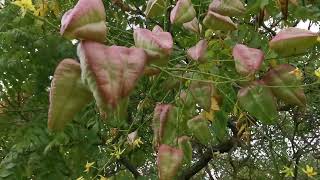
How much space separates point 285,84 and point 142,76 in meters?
0.39

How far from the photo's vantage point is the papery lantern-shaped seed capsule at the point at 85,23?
0.91 meters

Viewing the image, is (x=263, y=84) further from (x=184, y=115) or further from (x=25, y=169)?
(x=25, y=169)

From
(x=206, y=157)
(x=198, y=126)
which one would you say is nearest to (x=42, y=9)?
(x=198, y=126)

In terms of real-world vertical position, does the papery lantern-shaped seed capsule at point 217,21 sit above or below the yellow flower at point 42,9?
above

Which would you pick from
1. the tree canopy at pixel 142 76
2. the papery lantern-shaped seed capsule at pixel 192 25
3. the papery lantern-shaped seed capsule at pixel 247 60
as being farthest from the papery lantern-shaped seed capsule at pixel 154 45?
the papery lantern-shaped seed capsule at pixel 192 25

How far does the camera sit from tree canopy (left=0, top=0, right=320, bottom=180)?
37.0 inches

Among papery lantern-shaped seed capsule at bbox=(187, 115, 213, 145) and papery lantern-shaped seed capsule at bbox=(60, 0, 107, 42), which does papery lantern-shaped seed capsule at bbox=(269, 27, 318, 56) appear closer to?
papery lantern-shaped seed capsule at bbox=(187, 115, 213, 145)

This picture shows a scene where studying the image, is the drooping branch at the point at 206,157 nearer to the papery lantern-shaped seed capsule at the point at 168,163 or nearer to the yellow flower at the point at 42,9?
the yellow flower at the point at 42,9

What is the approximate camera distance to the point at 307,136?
5.35 m

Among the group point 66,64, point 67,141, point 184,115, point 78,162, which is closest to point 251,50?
point 184,115

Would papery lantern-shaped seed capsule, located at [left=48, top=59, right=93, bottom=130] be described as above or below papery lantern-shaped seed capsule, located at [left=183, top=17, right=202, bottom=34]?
above

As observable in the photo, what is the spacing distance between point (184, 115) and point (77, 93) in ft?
2.17

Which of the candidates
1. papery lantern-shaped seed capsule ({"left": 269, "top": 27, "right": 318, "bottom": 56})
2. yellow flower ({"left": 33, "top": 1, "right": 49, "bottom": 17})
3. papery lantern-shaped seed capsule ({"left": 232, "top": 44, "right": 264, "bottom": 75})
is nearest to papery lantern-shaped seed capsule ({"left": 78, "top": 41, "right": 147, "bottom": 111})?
papery lantern-shaped seed capsule ({"left": 232, "top": 44, "right": 264, "bottom": 75})

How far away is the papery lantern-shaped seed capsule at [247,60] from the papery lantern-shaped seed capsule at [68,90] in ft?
1.31
